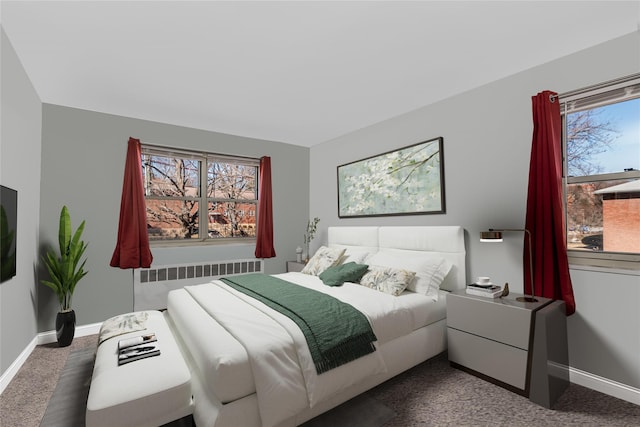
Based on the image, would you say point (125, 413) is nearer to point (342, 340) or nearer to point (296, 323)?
point (296, 323)

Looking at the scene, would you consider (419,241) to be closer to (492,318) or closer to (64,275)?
(492,318)

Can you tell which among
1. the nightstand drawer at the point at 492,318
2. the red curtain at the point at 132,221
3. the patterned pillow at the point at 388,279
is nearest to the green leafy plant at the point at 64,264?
the red curtain at the point at 132,221

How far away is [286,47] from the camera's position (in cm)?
235

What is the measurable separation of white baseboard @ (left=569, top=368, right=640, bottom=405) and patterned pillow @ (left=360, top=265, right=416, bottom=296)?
56.6 inches

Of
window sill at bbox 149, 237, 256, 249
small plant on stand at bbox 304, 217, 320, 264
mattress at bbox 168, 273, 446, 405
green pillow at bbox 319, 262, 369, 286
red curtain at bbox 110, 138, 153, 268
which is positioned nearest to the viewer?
mattress at bbox 168, 273, 446, 405

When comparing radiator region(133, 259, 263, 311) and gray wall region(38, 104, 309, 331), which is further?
radiator region(133, 259, 263, 311)

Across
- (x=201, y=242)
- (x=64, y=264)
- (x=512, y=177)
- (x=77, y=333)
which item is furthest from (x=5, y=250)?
(x=512, y=177)

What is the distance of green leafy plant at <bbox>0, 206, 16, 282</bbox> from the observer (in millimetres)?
2211

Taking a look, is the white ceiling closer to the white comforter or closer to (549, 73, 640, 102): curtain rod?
(549, 73, 640, 102): curtain rod

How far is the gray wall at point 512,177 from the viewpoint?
2.21 m

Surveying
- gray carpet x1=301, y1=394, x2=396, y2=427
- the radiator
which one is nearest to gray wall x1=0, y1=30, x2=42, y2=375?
the radiator

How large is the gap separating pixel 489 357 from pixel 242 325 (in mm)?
1937

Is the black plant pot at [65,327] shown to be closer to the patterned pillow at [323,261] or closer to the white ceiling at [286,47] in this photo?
the white ceiling at [286,47]

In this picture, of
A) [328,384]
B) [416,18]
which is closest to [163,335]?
[328,384]
